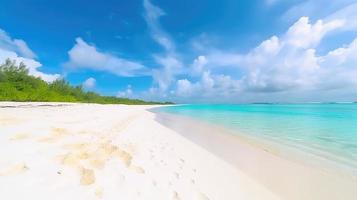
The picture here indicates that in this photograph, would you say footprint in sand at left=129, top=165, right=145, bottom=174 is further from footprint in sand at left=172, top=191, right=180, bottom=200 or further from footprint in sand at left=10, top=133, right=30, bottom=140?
footprint in sand at left=10, top=133, right=30, bottom=140

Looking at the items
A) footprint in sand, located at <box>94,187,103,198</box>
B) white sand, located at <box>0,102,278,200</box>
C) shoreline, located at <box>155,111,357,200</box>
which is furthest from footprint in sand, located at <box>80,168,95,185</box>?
shoreline, located at <box>155,111,357,200</box>

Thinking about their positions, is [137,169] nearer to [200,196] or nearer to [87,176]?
[87,176]

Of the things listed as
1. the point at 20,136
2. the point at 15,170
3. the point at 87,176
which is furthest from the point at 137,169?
the point at 20,136

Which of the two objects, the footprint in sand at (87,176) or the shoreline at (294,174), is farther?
the shoreline at (294,174)

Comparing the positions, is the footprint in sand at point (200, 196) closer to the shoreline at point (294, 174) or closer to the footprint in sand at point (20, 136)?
the shoreline at point (294, 174)

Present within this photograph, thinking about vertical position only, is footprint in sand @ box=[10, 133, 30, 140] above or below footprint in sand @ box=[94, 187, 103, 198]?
above

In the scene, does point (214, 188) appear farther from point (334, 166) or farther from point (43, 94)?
point (43, 94)

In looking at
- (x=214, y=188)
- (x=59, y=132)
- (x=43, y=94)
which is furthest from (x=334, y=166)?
(x=43, y=94)

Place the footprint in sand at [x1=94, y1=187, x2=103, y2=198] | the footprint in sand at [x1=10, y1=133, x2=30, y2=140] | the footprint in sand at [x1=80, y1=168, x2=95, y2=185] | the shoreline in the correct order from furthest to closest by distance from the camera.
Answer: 1. the footprint in sand at [x1=10, y1=133, x2=30, y2=140]
2. the shoreline
3. the footprint in sand at [x1=80, y1=168, x2=95, y2=185]
4. the footprint in sand at [x1=94, y1=187, x2=103, y2=198]

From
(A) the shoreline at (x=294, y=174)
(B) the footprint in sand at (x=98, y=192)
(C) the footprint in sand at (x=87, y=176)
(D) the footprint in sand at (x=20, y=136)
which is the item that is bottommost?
(A) the shoreline at (x=294, y=174)

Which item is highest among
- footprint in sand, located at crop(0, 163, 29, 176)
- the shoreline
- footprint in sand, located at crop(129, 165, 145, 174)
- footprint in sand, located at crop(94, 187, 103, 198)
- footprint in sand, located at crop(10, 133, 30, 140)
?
footprint in sand, located at crop(10, 133, 30, 140)

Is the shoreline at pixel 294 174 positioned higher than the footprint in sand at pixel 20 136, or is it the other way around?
the footprint in sand at pixel 20 136

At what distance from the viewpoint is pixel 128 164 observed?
414 cm

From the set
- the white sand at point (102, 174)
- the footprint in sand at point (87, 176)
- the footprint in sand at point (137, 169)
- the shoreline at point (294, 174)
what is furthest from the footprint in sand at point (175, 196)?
the shoreline at point (294, 174)
